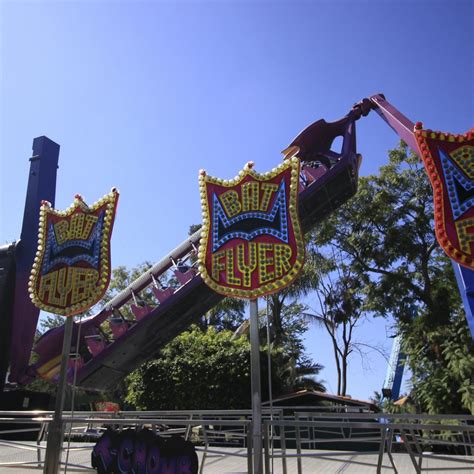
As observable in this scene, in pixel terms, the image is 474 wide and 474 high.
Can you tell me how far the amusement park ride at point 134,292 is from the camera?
12133mm

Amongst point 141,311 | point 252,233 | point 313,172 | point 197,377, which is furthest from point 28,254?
point 252,233

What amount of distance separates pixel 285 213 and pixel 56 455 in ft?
12.3

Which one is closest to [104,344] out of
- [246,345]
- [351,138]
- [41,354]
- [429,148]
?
[41,354]

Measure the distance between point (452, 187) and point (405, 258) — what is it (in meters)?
14.2

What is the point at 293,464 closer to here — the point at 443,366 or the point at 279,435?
the point at 279,435

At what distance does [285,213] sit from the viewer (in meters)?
5.17

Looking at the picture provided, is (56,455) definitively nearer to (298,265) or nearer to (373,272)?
(298,265)

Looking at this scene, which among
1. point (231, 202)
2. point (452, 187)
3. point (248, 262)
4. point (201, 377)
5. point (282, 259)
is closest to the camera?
point (452, 187)

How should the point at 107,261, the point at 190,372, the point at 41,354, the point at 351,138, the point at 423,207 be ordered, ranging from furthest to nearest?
the point at 423,207, the point at 190,372, the point at 41,354, the point at 351,138, the point at 107,261

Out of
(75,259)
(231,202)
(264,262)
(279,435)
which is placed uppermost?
(231,202)

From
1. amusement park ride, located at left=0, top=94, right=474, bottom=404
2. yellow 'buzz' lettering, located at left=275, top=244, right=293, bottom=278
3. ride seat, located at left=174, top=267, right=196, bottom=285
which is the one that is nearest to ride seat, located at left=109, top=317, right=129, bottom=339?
amusement park ride, located at left=0, top=94, right=474, bottom=404

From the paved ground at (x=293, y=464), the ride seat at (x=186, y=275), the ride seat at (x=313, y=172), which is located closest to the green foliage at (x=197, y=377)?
the ride seat at (x=186, y=275)

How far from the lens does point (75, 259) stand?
651 centimetres

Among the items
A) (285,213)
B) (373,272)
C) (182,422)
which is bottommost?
(182,422)
